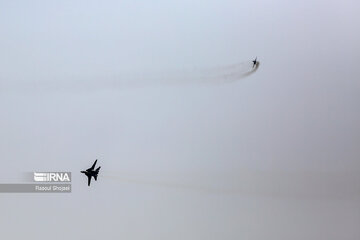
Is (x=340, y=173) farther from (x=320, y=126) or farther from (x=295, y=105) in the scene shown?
(x=295, y=105)

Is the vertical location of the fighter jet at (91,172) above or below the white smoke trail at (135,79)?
below

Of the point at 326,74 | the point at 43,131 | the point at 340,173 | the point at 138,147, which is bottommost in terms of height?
the point at 340,173

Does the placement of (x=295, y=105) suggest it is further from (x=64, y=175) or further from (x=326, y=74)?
(x=64, y=175)

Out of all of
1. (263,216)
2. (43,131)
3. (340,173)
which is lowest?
(263,216)

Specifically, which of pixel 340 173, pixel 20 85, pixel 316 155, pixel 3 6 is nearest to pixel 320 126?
pixel 316 155

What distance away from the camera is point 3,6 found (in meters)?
1.03

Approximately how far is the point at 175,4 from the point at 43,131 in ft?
2.98

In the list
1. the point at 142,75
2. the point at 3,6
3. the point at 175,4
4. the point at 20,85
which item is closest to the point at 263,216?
the point at 142,75

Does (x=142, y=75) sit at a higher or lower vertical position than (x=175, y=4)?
lower

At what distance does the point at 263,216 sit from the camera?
1.07 m

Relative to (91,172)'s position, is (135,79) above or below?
above

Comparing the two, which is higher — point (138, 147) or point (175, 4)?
point (175, 4)

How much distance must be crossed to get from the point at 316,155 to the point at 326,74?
403mm

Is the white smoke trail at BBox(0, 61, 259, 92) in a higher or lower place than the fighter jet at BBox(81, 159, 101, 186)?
higher
